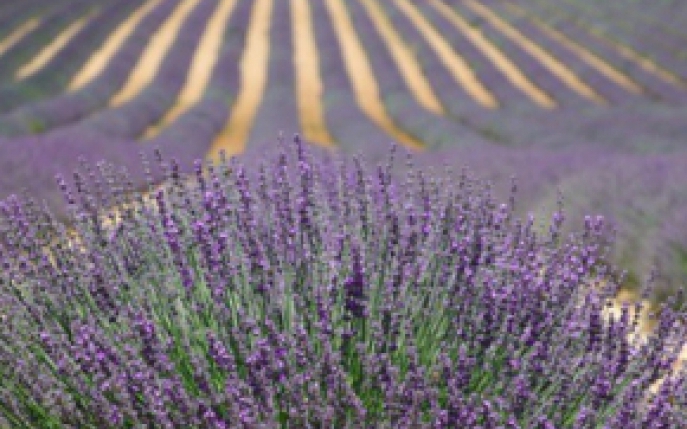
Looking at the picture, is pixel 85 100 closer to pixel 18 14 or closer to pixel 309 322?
pixel 18 14

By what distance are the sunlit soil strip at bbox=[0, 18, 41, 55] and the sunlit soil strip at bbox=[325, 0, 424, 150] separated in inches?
344

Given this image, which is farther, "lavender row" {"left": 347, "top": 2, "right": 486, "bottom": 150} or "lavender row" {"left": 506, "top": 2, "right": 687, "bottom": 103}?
"lavender row" {"left": 506, "top": 2, "right": 687, "bottom": 103}

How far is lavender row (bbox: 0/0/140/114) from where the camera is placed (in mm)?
15584

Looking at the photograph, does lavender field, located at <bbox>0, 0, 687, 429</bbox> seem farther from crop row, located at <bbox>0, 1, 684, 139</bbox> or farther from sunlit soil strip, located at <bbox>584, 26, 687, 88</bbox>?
sunlit soil strip, located at <bbox>584, 26, 687, 88</bbox>

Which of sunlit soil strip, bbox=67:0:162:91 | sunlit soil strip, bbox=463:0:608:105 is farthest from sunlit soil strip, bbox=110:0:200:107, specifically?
sunlit soil strip, bbox=463:0:608:105

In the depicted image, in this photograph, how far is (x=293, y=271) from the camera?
256 centimetres

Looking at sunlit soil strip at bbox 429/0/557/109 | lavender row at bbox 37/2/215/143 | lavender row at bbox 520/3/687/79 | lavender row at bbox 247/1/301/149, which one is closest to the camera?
lavender row at bbox 37/2/215/143

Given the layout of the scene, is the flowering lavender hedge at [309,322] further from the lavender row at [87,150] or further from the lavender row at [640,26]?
the lavender row at [640,26]

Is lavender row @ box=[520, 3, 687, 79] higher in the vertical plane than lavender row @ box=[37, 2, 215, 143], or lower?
higher

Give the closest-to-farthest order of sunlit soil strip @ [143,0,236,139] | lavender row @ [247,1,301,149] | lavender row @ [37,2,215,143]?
lavender row @ [37,2,215,143], lavender row @ [247,1,301,149], sunlit soil strip @ [143,0,236,139]

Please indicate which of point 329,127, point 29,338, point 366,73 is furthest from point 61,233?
point 366,73

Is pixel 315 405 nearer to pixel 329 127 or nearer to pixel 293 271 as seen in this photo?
pixel 293 271

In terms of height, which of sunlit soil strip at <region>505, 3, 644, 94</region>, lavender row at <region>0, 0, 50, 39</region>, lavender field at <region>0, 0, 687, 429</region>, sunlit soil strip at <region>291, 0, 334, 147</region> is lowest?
sunlit soil strip at <region>291, 0, 334, 147</region>

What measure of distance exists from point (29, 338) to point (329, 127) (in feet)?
40.8
